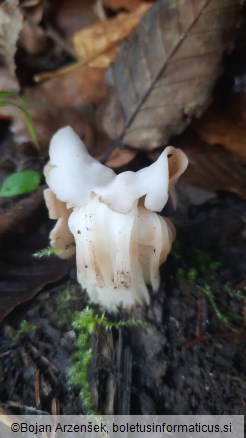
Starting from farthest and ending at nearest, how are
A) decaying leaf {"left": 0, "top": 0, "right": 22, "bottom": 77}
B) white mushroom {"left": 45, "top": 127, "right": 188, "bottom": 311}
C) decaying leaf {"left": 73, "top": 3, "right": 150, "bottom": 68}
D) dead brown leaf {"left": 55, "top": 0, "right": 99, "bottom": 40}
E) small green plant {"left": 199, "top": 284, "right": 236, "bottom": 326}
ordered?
1. dead brown leaf {"left": 55, "top": 0, "right": 99, "bottom": 40}
2. decaying leaf {"left": 73, "top": 3, "right": 150, "bottom": 68}
3. decaying leaf {"left": 0, "top": 0, "right": 22, "bottom": 77}
4. small green plant {"left": 199, "top": 284, "right": 236, "bottom": 326}
5. white mushroom {"left": 45, "top": 127, "right": 188, "bottom": 311}

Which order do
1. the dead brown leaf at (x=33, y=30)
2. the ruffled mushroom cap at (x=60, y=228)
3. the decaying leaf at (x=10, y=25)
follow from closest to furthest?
the ruffled mushroom cap at (x=60, y=228) < the decaying leaf at (x=10, y=25) < the dead brown leaf at (x=33, y=30)

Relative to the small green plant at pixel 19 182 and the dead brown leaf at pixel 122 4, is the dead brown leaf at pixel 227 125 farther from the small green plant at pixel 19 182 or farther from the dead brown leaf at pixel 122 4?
the dead brown leaf at pixel 122 4

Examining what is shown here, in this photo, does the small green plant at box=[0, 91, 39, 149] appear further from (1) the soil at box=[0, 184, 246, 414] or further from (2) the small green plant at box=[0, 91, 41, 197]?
(1) the soil at box=[0, 184, 246, 414]

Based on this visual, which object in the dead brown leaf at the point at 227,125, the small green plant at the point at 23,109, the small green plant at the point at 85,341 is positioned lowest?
the small green plant at the point at 85,341

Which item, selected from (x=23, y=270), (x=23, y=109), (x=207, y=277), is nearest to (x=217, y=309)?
(x=207, y=277)

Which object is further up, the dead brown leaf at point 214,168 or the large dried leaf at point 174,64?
the large dried leaf at point 174,64

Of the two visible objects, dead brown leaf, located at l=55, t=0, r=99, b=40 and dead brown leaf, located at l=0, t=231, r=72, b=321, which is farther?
dead brown leaf, located at l=55, t=0, r=99, b=40

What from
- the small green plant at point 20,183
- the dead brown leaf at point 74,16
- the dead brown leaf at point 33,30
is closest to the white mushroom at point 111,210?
the small green plant at point 20,183

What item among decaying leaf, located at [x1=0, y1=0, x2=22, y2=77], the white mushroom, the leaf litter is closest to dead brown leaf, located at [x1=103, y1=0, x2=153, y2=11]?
the leaf litter
